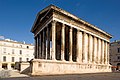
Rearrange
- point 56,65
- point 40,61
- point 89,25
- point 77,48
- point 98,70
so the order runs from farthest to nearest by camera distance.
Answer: point 98,70, point 89,25, point 77,48, point 56,65, point 40,61

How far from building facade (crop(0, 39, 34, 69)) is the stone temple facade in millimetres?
20762

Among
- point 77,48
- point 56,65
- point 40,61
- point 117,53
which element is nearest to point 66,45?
point 77,48

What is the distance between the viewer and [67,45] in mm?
40875

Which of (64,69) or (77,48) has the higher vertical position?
(77,48)

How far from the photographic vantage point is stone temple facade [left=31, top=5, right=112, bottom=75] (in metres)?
29.2

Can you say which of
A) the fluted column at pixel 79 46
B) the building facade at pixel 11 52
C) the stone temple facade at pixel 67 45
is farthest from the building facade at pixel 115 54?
the fluted column at pixel 79 46

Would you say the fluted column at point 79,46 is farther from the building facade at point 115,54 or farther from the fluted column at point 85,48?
the building facade at point 115,54

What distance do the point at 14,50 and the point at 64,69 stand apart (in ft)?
121

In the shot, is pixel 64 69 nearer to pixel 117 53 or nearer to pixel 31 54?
pixel 31 54

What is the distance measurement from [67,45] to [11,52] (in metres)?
28.8

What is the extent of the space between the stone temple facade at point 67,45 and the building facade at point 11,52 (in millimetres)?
20762

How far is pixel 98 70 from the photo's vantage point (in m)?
43.2

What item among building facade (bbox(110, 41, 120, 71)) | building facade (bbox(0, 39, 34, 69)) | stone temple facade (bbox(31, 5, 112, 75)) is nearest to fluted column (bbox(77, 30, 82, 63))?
stone temple facade (bbox(31, 5, 112, 75))

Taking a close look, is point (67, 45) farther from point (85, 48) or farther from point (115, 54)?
point (115, 54)
